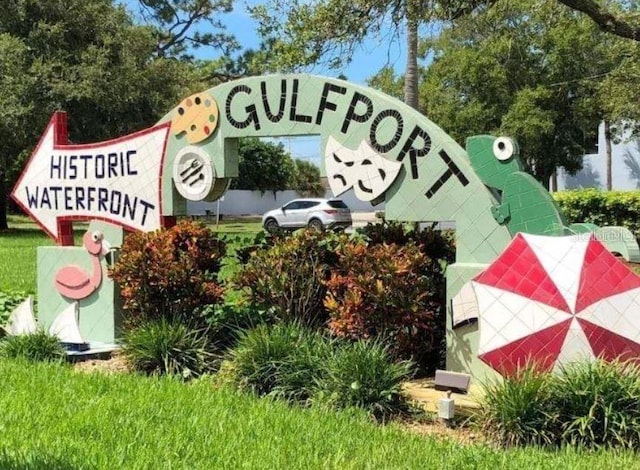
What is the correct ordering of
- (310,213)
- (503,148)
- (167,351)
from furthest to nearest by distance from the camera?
(310,213) → (167,351) → (503,148)

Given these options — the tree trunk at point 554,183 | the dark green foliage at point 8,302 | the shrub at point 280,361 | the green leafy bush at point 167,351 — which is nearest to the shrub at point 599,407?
the shrub at point 280,361

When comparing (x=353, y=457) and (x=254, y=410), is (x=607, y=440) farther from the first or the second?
(x=254, y=410)

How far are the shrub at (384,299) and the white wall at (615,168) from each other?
36.2m

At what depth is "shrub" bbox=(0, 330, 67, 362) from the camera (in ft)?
22.9

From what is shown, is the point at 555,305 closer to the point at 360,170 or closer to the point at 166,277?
the point at 360,170

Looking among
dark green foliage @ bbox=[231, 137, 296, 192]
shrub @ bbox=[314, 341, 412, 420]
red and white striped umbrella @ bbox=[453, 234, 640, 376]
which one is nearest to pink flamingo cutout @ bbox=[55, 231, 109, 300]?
shrub @ bbox=[314, 341, 412, 420]

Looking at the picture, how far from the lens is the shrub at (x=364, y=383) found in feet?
17.2

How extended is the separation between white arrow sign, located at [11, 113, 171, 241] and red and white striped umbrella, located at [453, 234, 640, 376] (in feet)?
12.1

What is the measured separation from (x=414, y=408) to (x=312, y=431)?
979 mm

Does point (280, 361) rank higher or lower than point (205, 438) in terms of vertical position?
higher

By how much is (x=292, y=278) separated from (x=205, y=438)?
2323 mm

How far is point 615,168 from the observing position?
4141 cm


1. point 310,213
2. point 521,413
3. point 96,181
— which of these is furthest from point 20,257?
point 310,213

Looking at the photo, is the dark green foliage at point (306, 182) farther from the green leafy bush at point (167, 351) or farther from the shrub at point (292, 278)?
the green leafy bush at point (167, 351)
